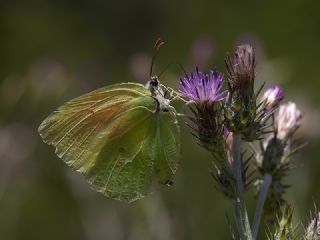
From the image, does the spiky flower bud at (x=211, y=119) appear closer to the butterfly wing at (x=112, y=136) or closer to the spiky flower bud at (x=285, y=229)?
the spiky flower bud at (x=285, y=229)

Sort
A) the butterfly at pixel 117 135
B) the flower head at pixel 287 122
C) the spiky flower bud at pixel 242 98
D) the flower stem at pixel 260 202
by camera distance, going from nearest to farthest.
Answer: the flower stem at pixel 260 202, the spiky flower bud at pixel 242 98, the flower head at pixel 287 122, the butterfly at pixel 117 135

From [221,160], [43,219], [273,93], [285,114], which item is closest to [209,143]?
[221,160]

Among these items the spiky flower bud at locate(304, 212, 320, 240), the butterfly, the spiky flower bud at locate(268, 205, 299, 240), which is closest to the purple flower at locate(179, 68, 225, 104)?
the butterfly

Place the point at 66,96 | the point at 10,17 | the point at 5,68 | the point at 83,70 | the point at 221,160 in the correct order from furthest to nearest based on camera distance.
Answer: the point at 10,17, the point at 5,68, the point at 83,70, the point at 66,96, the point at 221,160

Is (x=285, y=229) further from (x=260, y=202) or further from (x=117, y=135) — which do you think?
(x=117, y=135)

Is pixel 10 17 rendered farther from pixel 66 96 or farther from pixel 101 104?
pixel 101 104

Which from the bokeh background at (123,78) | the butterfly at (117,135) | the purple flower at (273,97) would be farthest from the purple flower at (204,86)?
the bokeh background at (123,78)

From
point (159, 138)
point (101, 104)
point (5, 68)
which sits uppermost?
point (5, 68)
